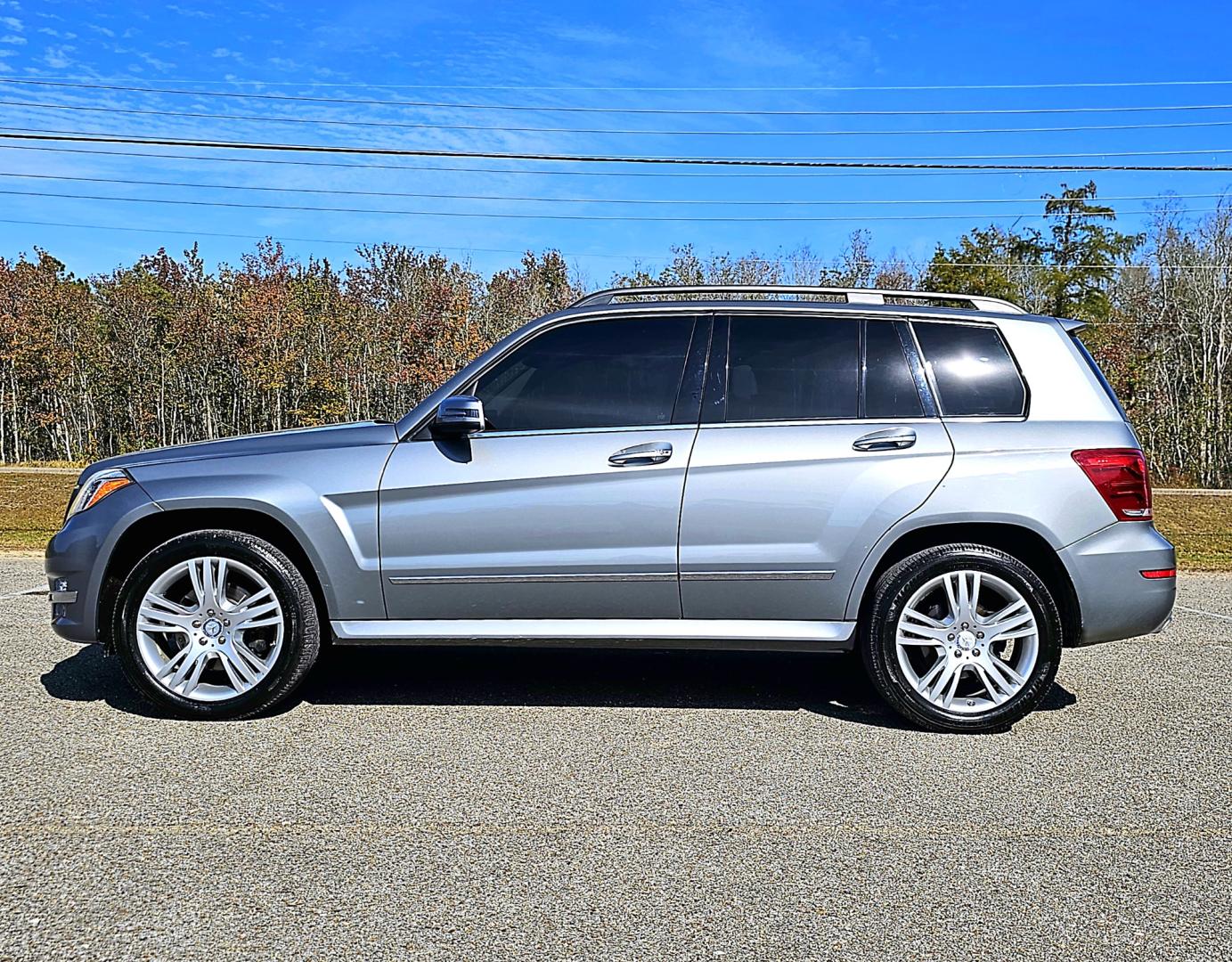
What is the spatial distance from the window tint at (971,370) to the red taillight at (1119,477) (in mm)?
387

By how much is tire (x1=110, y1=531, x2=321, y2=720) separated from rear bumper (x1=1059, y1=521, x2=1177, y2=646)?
347 centimetres

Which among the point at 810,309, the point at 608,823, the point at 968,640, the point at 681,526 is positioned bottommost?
the point at 608,823

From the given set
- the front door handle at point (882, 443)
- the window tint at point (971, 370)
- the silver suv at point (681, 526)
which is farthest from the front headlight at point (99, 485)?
the window tint at point (971, 370)

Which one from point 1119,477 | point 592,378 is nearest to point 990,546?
point 1119,477

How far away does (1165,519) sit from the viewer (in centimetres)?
1705

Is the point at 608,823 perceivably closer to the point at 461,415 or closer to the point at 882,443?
the point at 461,415

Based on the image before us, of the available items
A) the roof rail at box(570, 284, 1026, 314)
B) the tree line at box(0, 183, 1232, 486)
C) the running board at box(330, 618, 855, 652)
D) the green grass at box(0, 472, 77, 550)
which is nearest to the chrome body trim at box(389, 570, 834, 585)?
the running board at box(330, 618, 855, 652)

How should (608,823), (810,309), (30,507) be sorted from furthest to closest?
(30,507) → (810,309) → (608,823)

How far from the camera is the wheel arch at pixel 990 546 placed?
195 inches

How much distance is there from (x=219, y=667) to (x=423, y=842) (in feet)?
6.69

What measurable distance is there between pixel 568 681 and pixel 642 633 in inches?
39.6

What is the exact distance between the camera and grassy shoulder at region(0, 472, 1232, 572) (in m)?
11.4

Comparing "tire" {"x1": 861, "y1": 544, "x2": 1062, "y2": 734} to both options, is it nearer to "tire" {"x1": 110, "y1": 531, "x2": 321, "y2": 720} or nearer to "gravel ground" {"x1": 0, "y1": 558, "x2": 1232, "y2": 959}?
"gravel ground" {"x1": 0, "y1": 558, "x2": 1232, "y2": 959}

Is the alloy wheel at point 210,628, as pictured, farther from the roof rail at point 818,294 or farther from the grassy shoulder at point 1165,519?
the grassy shoulder at point 1165,519
